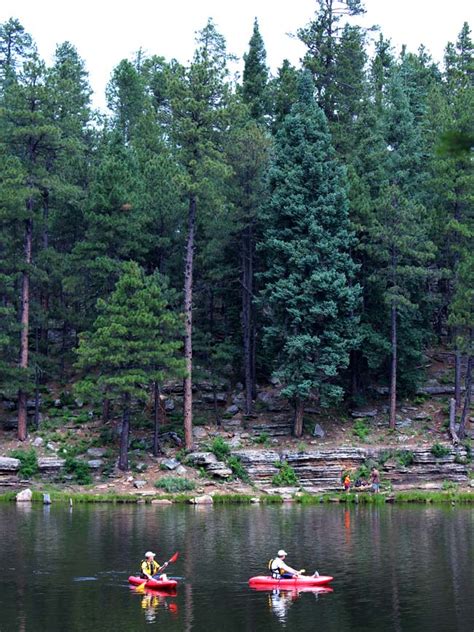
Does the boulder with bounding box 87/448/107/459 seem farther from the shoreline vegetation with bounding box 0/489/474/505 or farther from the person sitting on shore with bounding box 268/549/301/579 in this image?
the person sitting on shore with bounding box 268/549/301/579

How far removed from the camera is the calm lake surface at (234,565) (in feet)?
78.1

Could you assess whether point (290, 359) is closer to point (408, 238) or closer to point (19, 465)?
point (408, 238)

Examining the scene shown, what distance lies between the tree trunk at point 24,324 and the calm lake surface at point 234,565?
326 inches

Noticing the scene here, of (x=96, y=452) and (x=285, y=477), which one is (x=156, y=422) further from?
(x=285, y=477)

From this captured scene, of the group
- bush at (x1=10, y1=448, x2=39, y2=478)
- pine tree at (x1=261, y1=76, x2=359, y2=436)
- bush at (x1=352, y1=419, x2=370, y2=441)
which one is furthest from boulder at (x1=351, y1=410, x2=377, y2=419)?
bush at (x1=10, y1=448, x2=39, y2=478)

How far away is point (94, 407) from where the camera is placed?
58.9 meters

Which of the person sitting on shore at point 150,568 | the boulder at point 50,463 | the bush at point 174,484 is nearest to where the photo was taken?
the person sitting on shore at point 150,568

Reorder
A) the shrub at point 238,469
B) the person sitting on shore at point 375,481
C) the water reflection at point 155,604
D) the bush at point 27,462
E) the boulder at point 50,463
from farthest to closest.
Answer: the boulder at point 50,463
the shrub at point 238,469
the bush at point 27,462
the person sitting on shore at point 375,481
the water reflection at point 155,604

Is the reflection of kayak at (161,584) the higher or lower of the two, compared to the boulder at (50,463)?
lower

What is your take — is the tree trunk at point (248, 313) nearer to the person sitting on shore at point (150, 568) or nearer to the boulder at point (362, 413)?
the boulder at point (362, 413)

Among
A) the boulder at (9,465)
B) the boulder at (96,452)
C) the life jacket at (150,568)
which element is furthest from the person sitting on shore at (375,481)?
the life jacket at (150,568)

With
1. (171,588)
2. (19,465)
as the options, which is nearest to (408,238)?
(19,465)

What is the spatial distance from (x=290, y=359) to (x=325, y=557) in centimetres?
2335

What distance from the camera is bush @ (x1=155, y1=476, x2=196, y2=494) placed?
48.9 m
